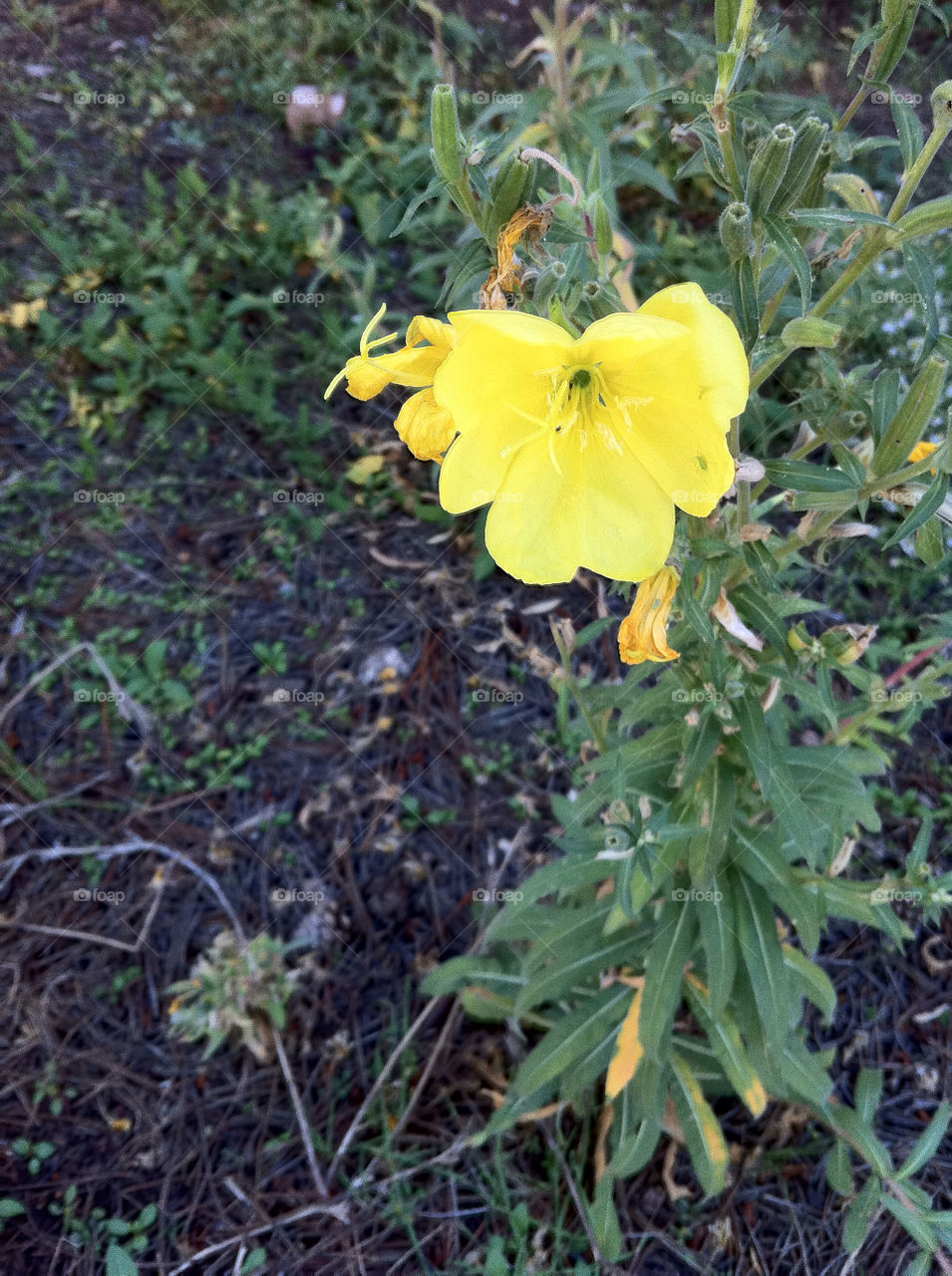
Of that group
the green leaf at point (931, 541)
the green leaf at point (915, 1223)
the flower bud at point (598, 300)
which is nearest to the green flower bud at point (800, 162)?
the flower bud at point (598, 300)

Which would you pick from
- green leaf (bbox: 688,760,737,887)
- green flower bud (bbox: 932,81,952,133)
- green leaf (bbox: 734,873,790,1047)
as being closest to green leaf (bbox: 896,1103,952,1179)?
green leaf (bbox: 734,873,790,1047)

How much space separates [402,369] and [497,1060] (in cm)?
212

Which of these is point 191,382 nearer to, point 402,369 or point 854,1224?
point 402,369

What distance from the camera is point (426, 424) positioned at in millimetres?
1393

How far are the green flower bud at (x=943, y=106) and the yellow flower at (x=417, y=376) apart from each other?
748 millimetres

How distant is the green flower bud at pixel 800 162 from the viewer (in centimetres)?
116

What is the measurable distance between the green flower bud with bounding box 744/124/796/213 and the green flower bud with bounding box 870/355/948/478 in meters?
0.37

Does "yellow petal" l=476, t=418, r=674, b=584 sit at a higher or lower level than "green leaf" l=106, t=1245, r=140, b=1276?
higher

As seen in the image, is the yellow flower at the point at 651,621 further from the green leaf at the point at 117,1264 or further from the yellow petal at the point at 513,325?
the green leaf at the point at 117,1264

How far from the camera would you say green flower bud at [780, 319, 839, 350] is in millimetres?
1274

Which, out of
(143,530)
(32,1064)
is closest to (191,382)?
(143,530)

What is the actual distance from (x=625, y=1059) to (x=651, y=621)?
4.37ft

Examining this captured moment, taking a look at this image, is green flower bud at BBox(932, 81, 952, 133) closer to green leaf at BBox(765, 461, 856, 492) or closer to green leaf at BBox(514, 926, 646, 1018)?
green leaf at BBox(765, 461, 856, 492)

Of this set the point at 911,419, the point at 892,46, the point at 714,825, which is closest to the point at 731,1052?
the point at 714,825
